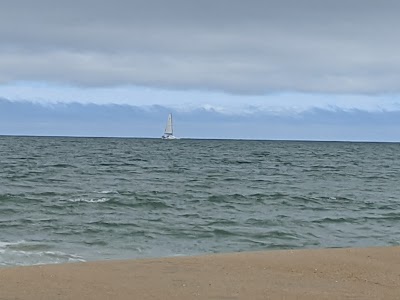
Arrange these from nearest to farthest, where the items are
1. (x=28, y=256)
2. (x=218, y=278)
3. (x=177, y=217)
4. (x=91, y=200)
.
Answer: (x=218, y=278), (x=28, y=256), (x=177, y=217), (x=91, y=200)

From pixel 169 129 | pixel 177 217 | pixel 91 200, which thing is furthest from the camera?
pixel 169 129

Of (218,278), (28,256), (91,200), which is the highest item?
(218,278)

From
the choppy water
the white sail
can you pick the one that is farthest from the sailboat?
the choppy water

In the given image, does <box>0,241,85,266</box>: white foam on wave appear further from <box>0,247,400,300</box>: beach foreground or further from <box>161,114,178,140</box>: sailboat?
<box>161,114,178,140</box>: sailboat

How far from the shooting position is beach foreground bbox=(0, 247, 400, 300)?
7477 millimetres

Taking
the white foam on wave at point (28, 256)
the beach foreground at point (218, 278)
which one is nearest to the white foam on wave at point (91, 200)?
the white foam on wave at point (28, 256)

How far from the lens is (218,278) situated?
842 centimetres

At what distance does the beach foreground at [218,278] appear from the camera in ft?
24.5

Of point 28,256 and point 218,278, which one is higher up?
point 218,278

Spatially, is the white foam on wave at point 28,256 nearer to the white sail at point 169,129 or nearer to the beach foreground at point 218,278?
the beach foreground at point 218,278

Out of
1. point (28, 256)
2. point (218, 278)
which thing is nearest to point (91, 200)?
point (28, 256)

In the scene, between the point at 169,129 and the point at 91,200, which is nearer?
the point at 91,200

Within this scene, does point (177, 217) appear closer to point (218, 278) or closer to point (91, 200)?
point (91, 200)

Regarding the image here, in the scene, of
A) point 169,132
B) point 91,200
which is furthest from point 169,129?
point 91,200
